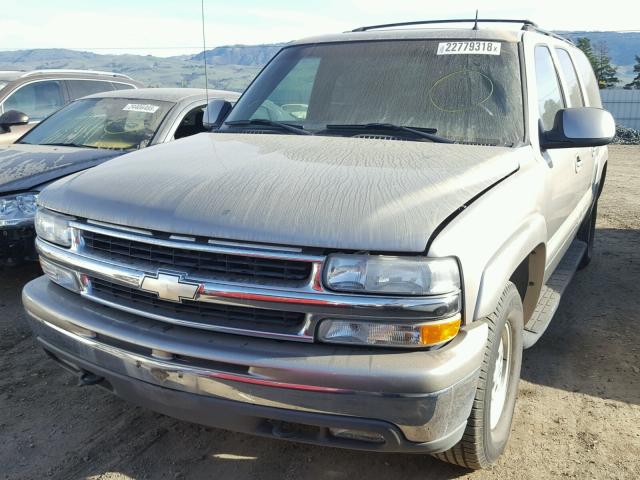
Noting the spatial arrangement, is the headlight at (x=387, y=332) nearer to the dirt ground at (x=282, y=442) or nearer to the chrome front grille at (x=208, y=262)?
the chrome front grille at (x=208, y=262)

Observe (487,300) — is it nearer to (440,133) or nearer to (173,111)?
(440,133)

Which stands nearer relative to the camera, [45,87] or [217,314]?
[217,314]

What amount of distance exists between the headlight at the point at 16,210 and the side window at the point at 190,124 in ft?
5.08

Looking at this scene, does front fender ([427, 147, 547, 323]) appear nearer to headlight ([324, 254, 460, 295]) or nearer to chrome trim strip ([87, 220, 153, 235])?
headlight ([324, 254, 460, 295])

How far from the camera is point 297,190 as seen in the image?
2.35 meters

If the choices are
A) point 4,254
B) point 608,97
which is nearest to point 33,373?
point 4,254

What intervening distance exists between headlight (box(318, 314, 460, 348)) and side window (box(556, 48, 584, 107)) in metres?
2.71

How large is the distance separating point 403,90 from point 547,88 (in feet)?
3.06

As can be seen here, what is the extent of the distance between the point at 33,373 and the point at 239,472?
1654mm

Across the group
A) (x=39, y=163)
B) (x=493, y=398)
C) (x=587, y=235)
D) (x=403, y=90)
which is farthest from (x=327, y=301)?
(x=587, y=235)

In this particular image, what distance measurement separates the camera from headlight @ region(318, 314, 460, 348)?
207cm

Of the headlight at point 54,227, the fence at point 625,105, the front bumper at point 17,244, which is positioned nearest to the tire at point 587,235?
the headlight at point 54,227

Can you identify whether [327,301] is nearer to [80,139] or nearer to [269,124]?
[269,124]

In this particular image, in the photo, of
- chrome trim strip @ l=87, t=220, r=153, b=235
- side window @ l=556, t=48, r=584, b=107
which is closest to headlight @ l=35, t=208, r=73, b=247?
chrome trim strip @ l=87, t=220, r=153, b=235
